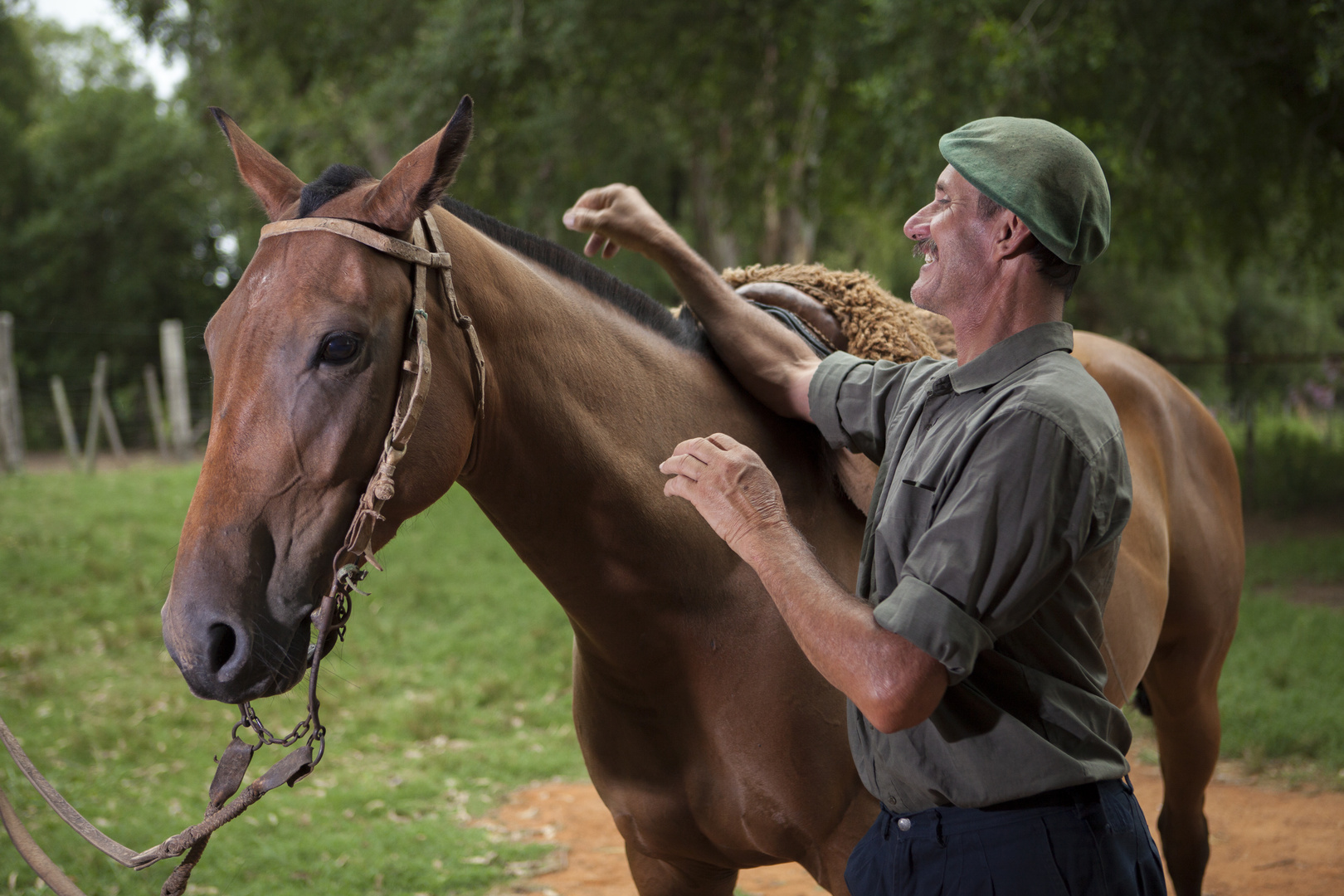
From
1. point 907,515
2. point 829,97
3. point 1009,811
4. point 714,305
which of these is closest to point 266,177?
point 714,305

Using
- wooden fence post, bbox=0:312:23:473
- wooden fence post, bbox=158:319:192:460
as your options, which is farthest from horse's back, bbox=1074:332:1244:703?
wooden fence post, bbox=158:319:192:460

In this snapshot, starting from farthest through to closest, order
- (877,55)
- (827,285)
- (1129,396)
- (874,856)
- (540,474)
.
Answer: (877,55) < (1129,396) < (827,285) < (540,474) < (874,856)

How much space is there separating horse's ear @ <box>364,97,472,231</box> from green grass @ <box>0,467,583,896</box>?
3250mm

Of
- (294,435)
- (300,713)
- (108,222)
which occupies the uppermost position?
(108,222)

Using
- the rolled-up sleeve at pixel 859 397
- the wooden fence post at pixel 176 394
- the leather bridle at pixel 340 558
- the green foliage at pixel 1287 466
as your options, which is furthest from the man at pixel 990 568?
the wooden fence post at pixel 176 394

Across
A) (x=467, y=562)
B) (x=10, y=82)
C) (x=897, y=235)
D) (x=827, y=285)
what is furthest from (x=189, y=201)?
(x=827, y=285)

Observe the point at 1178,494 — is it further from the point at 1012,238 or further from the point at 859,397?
the point at 1012,238

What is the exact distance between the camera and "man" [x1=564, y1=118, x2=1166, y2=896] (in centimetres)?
125

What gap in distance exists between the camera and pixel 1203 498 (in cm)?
320

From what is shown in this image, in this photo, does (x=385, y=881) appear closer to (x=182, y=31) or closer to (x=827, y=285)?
(x=827, y=285)

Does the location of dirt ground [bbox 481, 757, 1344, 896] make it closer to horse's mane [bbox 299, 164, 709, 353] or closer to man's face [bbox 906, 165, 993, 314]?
horse's mane [bbox 299, 164, 709, 353]

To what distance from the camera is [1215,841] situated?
421cm

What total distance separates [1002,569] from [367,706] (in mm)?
5677

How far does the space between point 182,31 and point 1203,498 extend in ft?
45.6
